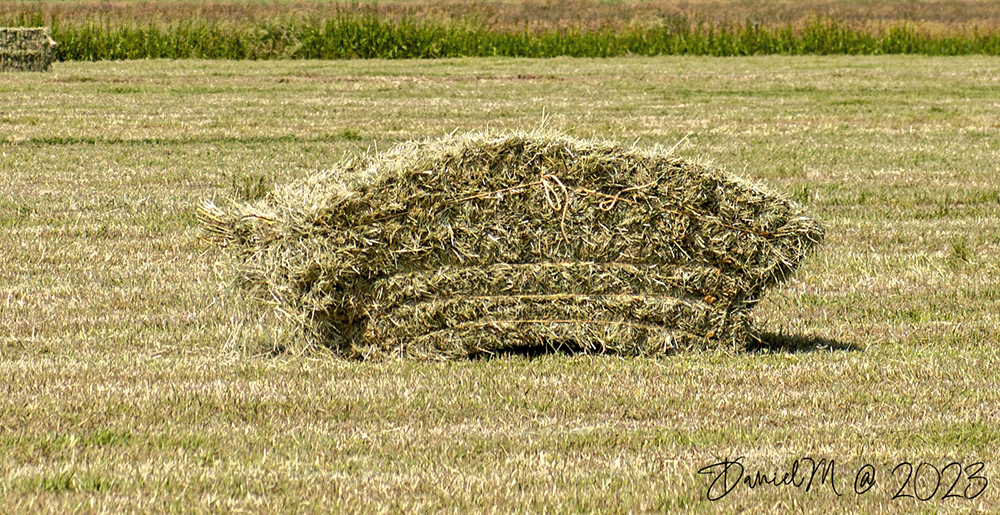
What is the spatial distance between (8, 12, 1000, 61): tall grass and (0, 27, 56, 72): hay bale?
17.0 ft

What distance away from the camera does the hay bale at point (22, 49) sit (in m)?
27.8

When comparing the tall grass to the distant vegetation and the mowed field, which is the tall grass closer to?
the distant vegetation

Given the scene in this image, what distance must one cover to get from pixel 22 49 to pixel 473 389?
950 inches

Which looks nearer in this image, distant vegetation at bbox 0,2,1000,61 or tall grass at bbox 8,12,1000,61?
tall grass at bbox 8,12,1000,61

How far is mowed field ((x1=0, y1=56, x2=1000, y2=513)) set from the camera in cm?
490

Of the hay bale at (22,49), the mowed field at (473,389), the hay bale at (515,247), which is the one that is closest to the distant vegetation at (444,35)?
the hay bale at (22,49)

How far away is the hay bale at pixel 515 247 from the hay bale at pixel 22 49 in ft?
74.2

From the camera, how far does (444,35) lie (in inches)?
1419

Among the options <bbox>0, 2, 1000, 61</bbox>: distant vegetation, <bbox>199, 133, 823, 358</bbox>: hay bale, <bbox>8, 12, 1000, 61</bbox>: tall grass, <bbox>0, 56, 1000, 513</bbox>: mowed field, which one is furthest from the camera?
<bbox>0, 2, 1000, 61</bbox>: distant vegetation

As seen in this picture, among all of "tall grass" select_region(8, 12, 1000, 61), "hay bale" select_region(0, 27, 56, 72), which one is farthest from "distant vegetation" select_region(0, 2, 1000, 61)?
"hay bale" select_region(0, 27, 56, 72)

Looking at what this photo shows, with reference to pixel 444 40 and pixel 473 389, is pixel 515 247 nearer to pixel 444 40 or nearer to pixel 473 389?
pixel 473 389

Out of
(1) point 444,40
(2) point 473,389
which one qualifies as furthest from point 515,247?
(1) point 444,40

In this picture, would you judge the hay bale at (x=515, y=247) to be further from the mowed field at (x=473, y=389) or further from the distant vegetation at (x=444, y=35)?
the distant vegetation at (x=444, y=35)

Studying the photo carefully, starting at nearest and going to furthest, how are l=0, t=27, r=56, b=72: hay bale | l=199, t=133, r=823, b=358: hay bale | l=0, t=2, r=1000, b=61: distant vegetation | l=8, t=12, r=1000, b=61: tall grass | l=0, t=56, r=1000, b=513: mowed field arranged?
l=0, t=56, r=1000, b=513: mowed field
l=199, t=133, r=823, b=358: hay bale
l=0, t=27, r=56, b=72: hay bale
l=8, t=12, r=1000, b=61: tall grass
l=0, t=2, r=1000, b=61: distant vegetation
